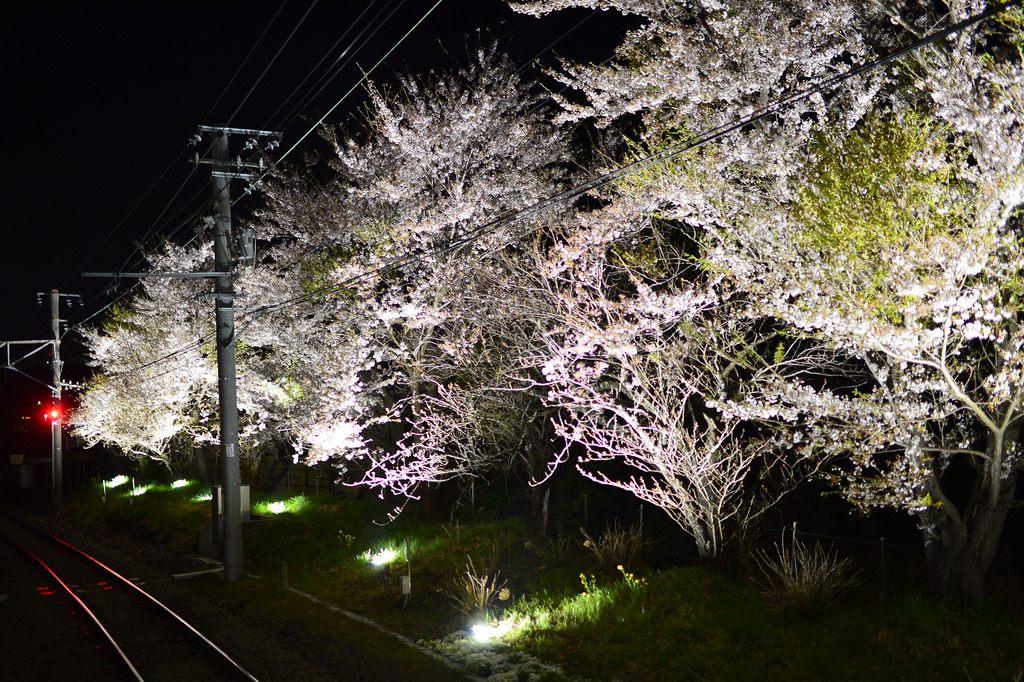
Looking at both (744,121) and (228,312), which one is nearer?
(744,121)

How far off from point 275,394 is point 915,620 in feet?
62.6

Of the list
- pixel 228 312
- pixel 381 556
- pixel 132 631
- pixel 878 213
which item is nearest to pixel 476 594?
pixel 381 556

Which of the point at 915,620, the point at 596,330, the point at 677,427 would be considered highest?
the point at 596,330

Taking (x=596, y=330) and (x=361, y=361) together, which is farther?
(x=361, y=361)

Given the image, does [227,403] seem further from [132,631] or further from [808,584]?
[808,584]

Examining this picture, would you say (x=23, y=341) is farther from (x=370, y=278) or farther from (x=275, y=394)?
(x=370, y=278)

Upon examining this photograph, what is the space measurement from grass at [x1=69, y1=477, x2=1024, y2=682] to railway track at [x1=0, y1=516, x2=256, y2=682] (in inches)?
71.5

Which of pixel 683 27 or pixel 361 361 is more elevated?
pixel 683 27

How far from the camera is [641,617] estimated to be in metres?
9.82

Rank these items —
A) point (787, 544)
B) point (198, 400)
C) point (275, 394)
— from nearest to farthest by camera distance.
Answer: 1. point (787, 544)
2. point (275, 394)
3. point (198, 400)

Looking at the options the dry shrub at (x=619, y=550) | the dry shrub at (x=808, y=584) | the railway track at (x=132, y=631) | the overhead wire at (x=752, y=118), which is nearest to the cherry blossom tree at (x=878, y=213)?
the overhead wire at (x=752, y=118)

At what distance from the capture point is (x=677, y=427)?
11.5 m

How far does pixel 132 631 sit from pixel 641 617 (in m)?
9.87

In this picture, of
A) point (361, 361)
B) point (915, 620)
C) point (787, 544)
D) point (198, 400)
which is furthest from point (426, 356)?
point (198, 400)
